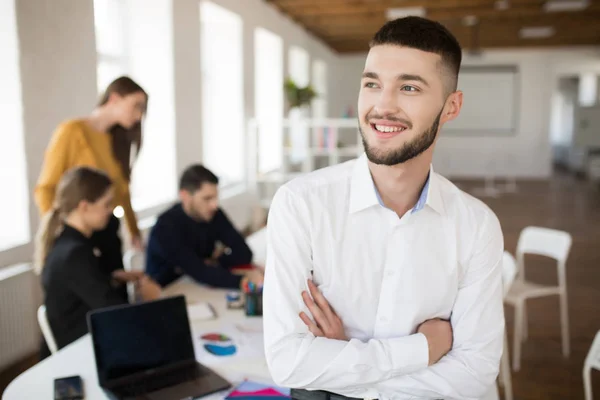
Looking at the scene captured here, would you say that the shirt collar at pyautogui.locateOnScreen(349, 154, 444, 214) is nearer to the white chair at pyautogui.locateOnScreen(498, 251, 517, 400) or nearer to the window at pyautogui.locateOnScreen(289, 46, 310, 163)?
the white chair at pyautogui.locateOnScreen(498, 251, 517, 400)

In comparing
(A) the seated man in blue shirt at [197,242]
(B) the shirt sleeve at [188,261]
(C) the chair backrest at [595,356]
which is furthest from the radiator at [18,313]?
(C) the chair backrest at [595,356]

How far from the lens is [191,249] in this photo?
2.89m

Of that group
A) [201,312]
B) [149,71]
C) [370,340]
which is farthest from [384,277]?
[149,71]

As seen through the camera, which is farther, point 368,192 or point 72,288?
point 72,288

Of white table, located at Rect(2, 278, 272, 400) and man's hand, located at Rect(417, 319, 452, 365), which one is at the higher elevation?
man's hand, located at Rect(417, 319, 452, 365)

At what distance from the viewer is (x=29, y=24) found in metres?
3.42

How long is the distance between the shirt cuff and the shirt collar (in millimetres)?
293

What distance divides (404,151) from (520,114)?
13563 millimetres

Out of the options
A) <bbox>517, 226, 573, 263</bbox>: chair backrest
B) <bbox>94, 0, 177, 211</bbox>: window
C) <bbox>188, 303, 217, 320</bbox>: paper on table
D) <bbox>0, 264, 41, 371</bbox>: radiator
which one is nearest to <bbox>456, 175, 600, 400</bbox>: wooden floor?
<bbox>517, 226, 573, 263</bbox>: chair backrest

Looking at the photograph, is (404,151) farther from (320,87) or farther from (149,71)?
(320,87)

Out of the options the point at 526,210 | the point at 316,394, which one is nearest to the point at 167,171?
the point at 316,394

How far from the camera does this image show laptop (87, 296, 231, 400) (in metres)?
1.66

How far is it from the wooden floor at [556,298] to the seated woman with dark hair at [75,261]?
7.83 feet

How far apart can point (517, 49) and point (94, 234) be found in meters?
→ 12.7
